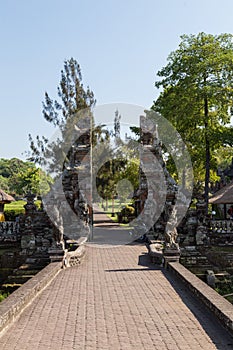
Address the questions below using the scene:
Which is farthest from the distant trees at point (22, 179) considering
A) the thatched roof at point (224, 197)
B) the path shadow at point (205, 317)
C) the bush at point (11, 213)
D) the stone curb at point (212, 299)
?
the path shadow at point (205, 317)

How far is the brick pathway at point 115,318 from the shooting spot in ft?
21.7

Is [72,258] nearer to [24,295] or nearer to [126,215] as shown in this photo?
[24,295]

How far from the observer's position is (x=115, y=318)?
795 centimetres

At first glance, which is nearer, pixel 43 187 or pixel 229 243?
pixel 229 243

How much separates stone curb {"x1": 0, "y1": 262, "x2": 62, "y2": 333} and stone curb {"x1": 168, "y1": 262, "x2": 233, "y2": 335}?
3.91m

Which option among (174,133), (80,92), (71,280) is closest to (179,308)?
(71,280)

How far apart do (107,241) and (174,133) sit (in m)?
10.8

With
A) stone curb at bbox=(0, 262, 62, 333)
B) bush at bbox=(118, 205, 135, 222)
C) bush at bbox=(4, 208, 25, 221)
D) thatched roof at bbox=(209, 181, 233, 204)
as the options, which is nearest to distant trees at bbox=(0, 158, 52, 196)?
bush at bbox=(4, 208, 25, 221)

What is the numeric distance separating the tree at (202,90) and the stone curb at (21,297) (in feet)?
46.6

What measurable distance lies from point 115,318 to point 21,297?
7.25 feet

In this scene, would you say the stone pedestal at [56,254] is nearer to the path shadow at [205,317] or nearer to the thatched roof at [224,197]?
the path shadow at [205,317]

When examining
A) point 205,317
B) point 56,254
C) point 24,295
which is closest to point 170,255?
point 56,254

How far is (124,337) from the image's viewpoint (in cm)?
686

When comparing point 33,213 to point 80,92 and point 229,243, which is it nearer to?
point 229,243
